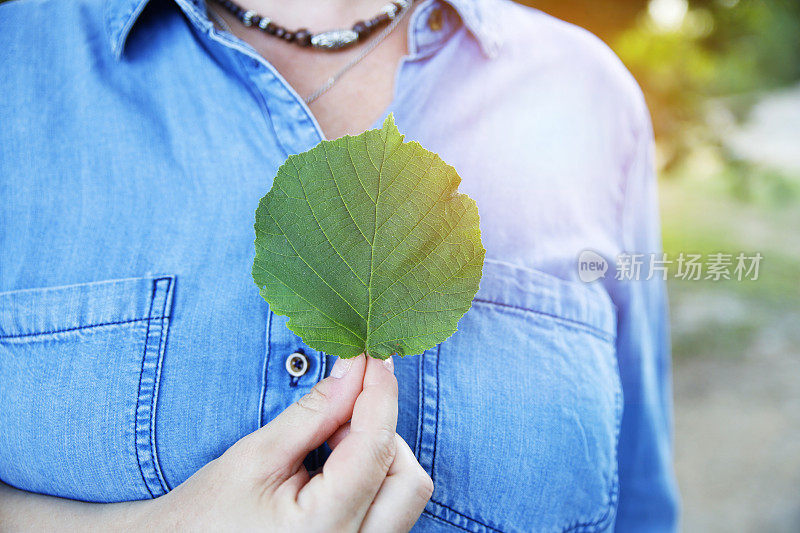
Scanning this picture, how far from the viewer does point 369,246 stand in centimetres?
48

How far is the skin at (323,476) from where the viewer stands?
1.49ft

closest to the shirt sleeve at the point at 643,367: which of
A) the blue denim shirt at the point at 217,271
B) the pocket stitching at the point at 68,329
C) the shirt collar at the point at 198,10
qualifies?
the blue denim shirt at the point at 217,271

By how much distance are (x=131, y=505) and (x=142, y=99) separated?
0.40m

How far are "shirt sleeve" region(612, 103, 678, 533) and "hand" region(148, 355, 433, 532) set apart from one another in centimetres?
45

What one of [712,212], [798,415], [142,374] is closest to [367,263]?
[142,374]

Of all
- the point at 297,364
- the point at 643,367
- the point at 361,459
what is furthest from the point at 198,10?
the point at 643,367

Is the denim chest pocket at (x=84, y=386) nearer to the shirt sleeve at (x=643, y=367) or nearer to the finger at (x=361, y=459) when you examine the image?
the finger at (x=361, y=459)

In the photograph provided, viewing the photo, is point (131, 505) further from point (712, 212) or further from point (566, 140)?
point (712, 212)

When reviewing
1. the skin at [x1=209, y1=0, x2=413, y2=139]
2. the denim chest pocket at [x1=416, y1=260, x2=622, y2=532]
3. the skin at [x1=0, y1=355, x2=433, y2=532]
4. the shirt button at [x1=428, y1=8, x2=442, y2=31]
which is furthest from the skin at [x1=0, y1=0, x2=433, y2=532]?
the shirt button at [x1=428, y1=8, x2=442, y2=31]

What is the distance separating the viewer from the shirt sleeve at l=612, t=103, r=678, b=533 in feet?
2.82

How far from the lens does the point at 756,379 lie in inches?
110

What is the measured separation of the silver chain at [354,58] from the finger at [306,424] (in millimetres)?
361

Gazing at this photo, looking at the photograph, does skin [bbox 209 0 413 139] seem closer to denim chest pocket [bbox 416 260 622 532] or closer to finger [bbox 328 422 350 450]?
denim chest pocket [bbox 416 260 622 532]

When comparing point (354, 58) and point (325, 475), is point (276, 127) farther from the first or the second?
point (325, 475)
